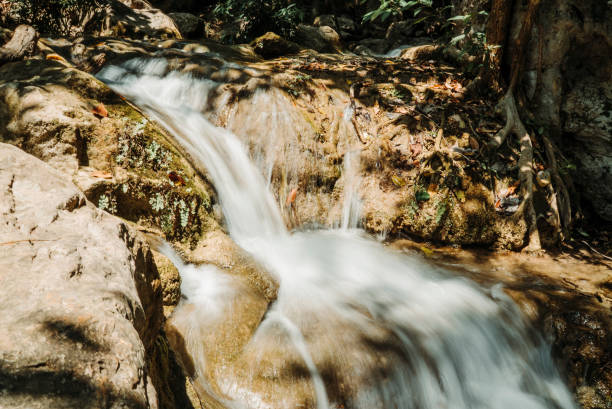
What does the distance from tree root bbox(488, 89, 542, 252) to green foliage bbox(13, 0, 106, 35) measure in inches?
351

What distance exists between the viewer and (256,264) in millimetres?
3527

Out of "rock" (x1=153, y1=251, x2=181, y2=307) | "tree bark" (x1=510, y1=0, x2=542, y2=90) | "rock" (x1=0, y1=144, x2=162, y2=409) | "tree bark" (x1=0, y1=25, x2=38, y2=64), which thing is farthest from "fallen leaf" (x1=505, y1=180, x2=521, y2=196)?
"tree bark" (x1=0, y1=25, x2=38, y2=64)

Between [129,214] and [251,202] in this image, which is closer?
[129,214]

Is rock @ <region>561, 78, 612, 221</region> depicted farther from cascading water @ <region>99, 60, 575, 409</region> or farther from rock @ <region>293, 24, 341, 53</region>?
rock @ <region>293, 24, 341, 53</region>

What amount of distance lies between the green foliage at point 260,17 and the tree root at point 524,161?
6.53 metres

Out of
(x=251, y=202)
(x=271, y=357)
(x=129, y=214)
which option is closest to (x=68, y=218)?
(x=129, y=214)

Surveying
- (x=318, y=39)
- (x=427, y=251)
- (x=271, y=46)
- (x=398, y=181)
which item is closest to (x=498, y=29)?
(x=398, y=181)

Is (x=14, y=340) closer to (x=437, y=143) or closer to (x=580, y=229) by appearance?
(x=437, y=143)

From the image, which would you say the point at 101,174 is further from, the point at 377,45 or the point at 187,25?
the point at 377,45

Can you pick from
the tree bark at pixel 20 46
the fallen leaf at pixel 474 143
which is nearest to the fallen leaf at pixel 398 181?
the fallen leaf at pixel 474 143

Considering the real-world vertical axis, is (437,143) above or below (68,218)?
above

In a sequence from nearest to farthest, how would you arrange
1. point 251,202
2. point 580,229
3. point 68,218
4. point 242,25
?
point 68,218, point 251,202, point 580,229, point 242,25

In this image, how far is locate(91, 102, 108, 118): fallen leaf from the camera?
328 centimetres

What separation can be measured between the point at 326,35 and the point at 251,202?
335 inches
